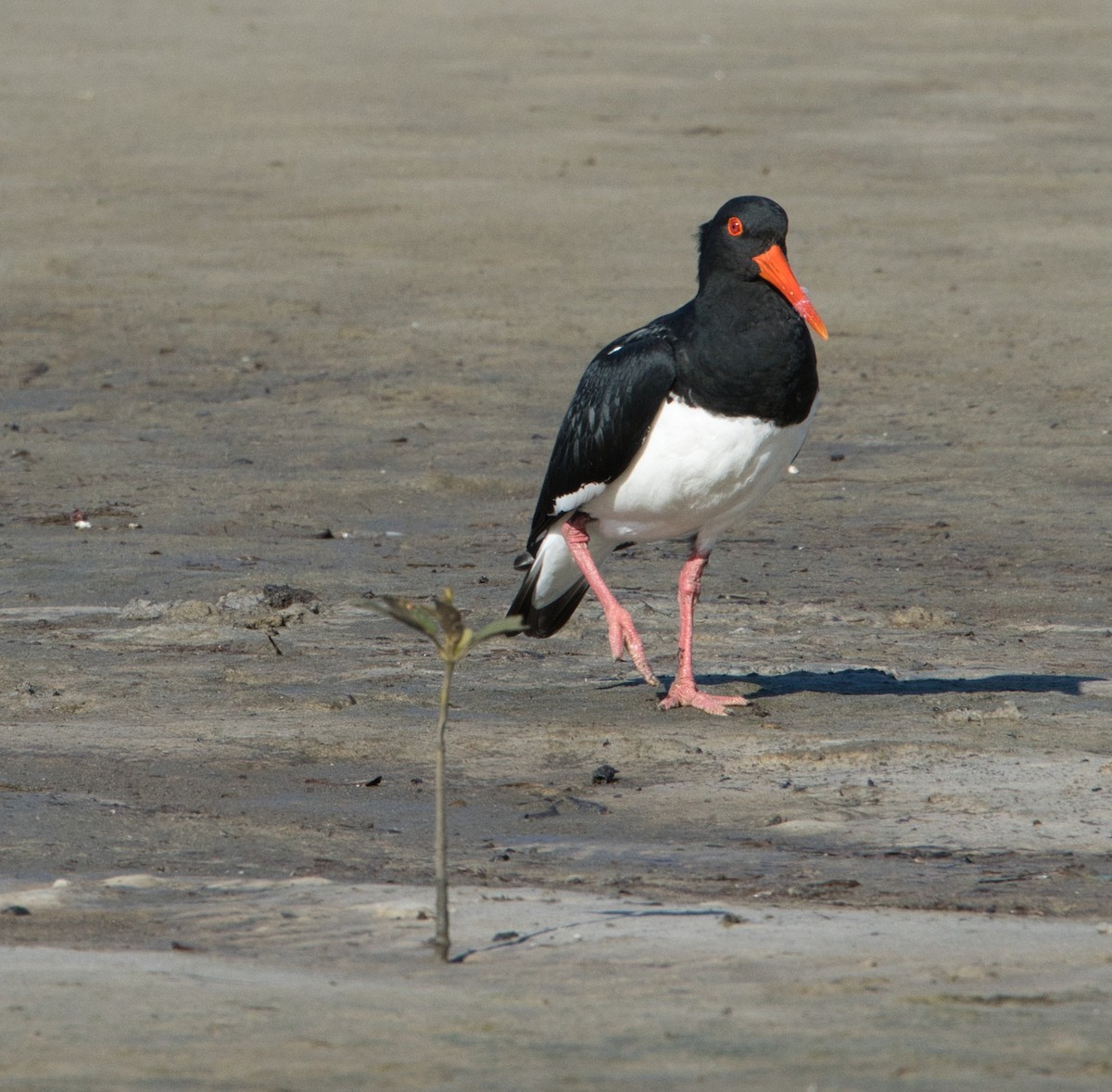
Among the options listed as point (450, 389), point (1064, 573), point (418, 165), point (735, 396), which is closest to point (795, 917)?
point (735, 396)

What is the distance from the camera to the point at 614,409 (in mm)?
6863

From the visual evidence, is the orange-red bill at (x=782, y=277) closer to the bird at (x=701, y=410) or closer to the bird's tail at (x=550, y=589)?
the bird at (x=701, y=410)

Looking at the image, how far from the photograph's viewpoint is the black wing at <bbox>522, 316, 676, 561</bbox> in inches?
267

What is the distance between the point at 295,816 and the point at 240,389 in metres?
6.79

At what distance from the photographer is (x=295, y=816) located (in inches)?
223

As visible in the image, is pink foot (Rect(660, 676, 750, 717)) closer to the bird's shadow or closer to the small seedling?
the bird's shadow

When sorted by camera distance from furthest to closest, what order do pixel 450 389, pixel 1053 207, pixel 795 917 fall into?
pixel 1053 207 → pixel 450 389 → pixel 795 917

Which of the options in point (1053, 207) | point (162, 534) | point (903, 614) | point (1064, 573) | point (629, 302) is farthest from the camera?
point (1053, 207)

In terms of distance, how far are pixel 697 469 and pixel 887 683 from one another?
1121 mm

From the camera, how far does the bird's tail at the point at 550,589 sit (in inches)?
292

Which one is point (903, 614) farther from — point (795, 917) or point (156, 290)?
point (156, 290)

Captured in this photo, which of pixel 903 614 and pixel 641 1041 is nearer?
pixel 641 1041

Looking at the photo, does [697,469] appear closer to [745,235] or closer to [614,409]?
[614,409]

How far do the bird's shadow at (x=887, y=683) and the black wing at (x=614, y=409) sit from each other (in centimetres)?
80
